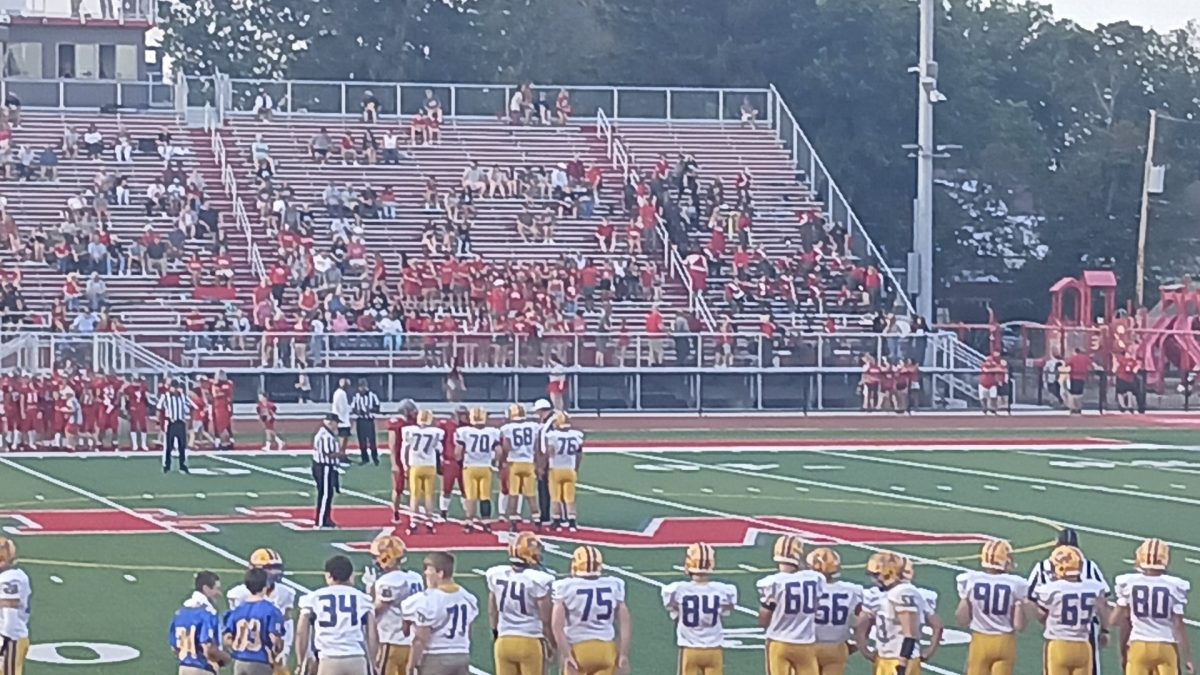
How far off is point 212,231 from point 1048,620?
33696 mm

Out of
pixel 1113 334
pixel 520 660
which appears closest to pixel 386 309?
pixel 1113 334

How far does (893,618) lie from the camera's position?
12484mm

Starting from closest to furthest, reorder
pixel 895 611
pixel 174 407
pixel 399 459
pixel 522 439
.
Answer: pixel 895 611 → pixel 522 439 → pixel 399 459 → pixel 174 407

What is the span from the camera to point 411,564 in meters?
20.1

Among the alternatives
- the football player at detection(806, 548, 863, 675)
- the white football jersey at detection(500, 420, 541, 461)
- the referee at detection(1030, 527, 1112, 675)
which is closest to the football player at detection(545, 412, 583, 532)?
the white football jersey at detection(500, 420, 541, 461)

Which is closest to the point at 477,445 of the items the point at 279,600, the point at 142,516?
the point at 142,516

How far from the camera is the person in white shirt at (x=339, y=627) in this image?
40.3ft

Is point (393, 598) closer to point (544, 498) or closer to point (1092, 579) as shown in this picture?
point (1092, 579)

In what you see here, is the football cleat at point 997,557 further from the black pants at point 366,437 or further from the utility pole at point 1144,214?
the utility pole at point 1144,214

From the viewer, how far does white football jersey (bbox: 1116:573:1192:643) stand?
12.8m

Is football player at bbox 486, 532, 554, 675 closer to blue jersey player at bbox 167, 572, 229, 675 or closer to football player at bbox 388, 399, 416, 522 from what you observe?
blue jersey player at bbox 167, 572, 229, 675

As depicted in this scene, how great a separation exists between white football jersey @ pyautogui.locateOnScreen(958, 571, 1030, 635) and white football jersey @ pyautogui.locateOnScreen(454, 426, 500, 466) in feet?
32.9

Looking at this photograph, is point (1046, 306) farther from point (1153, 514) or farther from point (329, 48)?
point (1153, 514)

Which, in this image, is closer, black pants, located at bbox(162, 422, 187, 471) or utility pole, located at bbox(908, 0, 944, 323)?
black pants, located at bbox(162, 422, 187, 471)
